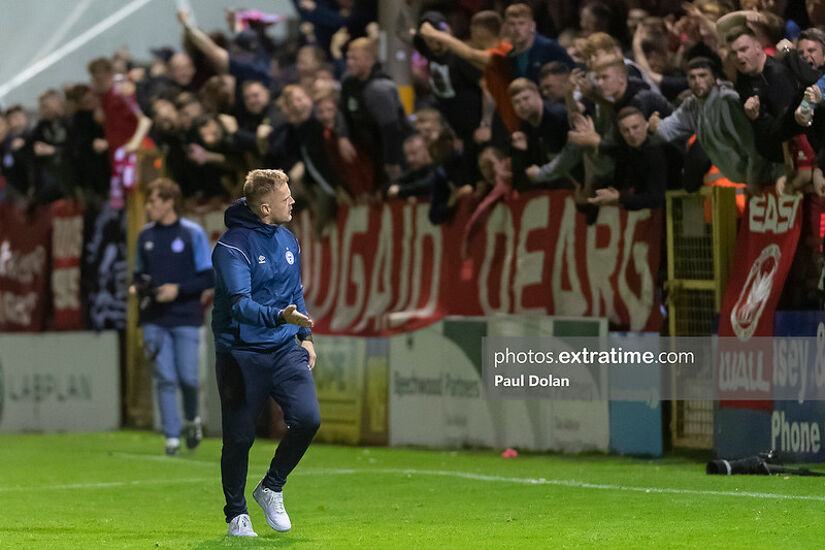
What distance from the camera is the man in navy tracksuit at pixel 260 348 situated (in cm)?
889

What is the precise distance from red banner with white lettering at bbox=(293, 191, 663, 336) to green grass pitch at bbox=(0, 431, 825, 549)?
1.43 m

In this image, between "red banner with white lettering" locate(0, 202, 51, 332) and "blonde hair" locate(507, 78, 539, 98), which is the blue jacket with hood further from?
"red banner with white lettering" locate(0, 202, 51, 332)

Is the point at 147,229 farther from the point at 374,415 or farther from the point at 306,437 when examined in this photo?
the point at 306,437

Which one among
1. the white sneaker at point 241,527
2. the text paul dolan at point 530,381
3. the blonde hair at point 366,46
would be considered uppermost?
the blonde hair at point 366,46

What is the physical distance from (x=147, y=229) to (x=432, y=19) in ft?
11.3

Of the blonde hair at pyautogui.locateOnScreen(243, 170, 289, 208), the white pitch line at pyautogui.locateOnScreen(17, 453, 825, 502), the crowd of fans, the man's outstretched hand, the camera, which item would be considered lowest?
the white pitch line at pyautogui.locateOnScreen(17, 453, 825, 502)

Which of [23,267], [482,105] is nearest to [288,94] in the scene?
[482,105]

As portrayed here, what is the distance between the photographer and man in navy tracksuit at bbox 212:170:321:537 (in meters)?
8.89

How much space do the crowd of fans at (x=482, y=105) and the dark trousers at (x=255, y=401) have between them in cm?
485

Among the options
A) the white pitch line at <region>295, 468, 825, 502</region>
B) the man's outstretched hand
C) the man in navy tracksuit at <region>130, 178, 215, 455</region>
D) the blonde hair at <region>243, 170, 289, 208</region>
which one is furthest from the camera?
the man in navy tracksuit at <region>130, 178, 215, 455</region>

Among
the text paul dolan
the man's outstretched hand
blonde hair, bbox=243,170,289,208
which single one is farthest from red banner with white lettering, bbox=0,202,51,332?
the man's outstretched hand

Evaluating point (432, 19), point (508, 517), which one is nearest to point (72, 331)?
point (432, 19)

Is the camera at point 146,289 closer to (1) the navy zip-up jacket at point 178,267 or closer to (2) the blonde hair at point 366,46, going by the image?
(1) the navy zip-up jacket at point 178,267

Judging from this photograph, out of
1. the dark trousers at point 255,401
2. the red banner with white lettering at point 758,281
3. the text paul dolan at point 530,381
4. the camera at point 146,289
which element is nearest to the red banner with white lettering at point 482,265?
the text paul dolan at point 530,381
